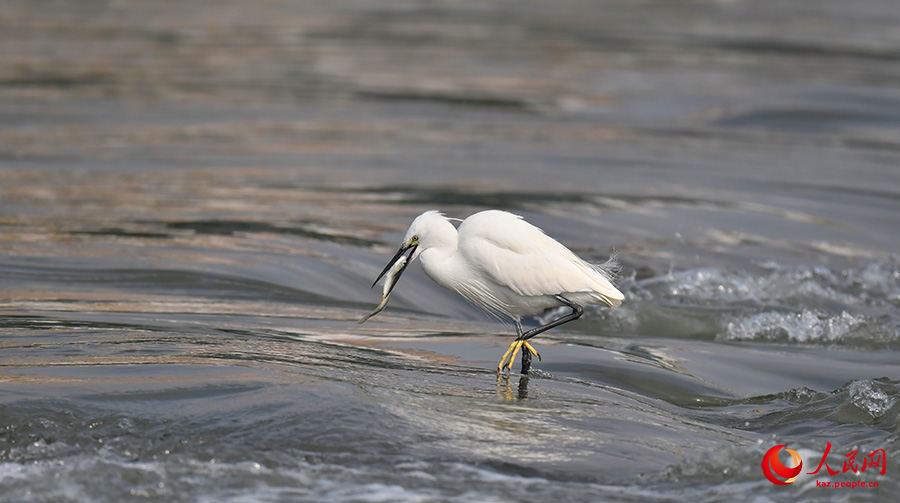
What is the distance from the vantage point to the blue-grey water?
16.9 ft

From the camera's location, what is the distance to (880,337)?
811 cm

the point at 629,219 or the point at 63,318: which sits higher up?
the point at 629,219

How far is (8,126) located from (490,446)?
10.8 meters

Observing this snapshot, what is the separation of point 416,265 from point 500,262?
3.67 metres

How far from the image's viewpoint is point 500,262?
5984mm

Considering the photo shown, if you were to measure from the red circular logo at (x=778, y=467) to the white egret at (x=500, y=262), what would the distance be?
1.26 m

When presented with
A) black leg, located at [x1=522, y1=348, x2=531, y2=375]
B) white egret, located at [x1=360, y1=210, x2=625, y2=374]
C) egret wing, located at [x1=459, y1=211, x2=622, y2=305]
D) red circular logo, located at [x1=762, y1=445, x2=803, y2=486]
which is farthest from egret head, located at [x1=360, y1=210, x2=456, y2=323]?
red circular logo, located at [x1=762, y1=445, x2=803, y2=486]

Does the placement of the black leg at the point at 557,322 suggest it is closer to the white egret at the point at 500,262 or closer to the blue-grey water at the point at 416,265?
the white egret at the point at 500,262

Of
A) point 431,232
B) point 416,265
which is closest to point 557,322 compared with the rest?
point 431,232

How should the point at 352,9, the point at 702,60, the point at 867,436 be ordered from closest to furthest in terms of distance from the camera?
the point at 867,436
the point at 702,60
the point at 352,9

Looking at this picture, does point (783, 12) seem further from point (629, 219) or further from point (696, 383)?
point (696, 383)

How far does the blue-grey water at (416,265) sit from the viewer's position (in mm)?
5164

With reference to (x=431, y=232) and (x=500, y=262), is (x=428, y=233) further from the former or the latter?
(x=500, y=262)

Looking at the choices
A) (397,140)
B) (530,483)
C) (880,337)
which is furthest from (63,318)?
(397,140)
